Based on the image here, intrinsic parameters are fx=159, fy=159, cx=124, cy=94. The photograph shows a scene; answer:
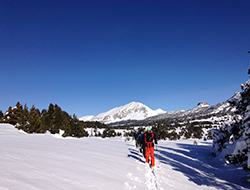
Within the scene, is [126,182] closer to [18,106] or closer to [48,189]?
[48,189]

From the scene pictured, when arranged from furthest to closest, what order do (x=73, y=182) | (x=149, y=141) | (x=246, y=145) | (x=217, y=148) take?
(x=217, y=148) < (x=149, y=141) < (x=246, y=145) < (x=73, y=182)

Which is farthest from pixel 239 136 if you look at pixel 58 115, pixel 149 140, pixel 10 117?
pixel 58 115

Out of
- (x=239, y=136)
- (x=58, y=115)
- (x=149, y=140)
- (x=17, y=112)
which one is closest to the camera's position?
(x=149, y=140)

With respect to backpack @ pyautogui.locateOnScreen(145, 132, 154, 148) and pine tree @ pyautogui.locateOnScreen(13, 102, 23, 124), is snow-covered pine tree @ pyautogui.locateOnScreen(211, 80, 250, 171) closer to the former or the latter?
backpack @ pyautogui.locateOnScreen(145, 132, 154, 148)

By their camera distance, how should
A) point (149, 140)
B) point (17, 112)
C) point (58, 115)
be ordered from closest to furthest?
point (149, 140), point (17, 112), point (58, 115)

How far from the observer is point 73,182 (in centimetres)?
385

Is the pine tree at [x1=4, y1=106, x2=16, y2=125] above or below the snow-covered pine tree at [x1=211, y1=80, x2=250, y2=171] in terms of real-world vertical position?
above

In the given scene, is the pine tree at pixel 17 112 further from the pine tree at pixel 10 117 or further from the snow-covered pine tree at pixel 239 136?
the snow-covered pine tree at pixel 239 136

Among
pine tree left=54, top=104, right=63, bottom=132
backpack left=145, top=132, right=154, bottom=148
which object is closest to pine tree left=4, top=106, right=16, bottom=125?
pine tree left=54, top=104, right=63, bottom=132

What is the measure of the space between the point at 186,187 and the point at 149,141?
273cm

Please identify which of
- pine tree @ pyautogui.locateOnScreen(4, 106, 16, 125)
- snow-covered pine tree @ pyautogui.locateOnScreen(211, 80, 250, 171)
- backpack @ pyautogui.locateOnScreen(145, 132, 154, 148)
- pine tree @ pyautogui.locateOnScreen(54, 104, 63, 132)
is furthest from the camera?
pine tree @ pyautogui.locateOnScreen(54, 104, 63, 132)

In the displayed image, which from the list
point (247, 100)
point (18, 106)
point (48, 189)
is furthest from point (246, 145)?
point (18, 106)

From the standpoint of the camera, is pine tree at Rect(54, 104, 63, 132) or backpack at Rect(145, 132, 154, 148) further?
pine tree at Rect(54, 104, 63, 132)

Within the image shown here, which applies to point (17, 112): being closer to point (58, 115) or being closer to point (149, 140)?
point (58, 115)
